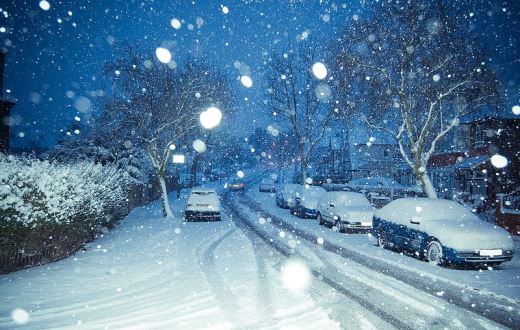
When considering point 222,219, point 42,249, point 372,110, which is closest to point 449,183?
point 372,110

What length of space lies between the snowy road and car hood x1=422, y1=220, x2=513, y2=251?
225cm

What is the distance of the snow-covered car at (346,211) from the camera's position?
1495 centimetres

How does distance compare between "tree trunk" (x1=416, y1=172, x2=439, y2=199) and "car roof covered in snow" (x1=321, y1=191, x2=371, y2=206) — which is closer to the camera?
"car roof covered in snow" (x1=321, y1=191, x2=371, y2=206)

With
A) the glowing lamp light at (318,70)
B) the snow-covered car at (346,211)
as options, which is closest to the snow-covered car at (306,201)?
the snow-covered car at (346,211)

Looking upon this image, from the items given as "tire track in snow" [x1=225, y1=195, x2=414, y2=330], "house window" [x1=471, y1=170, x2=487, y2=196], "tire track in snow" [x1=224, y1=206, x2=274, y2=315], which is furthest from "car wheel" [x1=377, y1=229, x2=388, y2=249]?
"house window" [x1=471, y1=170, x2=487, y2=196]

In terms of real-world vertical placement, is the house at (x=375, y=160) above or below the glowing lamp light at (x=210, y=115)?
below

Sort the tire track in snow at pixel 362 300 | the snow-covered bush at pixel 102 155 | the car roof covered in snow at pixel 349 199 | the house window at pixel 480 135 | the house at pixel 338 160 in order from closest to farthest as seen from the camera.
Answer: the tire track in snow at pixel 362 300 < the car roof covered in snow at pixel 349 199 < the house window at pixel 480 135 < the snow-covered bush at pixel 102 155 < the house at pixel 338 160

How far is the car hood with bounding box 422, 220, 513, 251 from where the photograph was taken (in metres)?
8.76

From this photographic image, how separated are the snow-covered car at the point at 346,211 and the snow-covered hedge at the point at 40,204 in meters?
10.3

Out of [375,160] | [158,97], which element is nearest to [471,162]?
[158,97]

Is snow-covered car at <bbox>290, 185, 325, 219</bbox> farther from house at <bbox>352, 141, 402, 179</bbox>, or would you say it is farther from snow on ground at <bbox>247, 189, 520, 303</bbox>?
house at <bbox>352, 141, 402, 179</bbox>

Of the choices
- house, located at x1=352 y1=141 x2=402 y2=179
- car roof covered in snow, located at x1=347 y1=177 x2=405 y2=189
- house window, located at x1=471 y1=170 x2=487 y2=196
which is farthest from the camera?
house, located at x1=352 y1=141 x2=402 y2=179

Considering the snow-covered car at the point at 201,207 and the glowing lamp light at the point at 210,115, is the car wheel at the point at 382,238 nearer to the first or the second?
the snow-covered car at the point at 201,207

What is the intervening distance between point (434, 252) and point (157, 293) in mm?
7591
